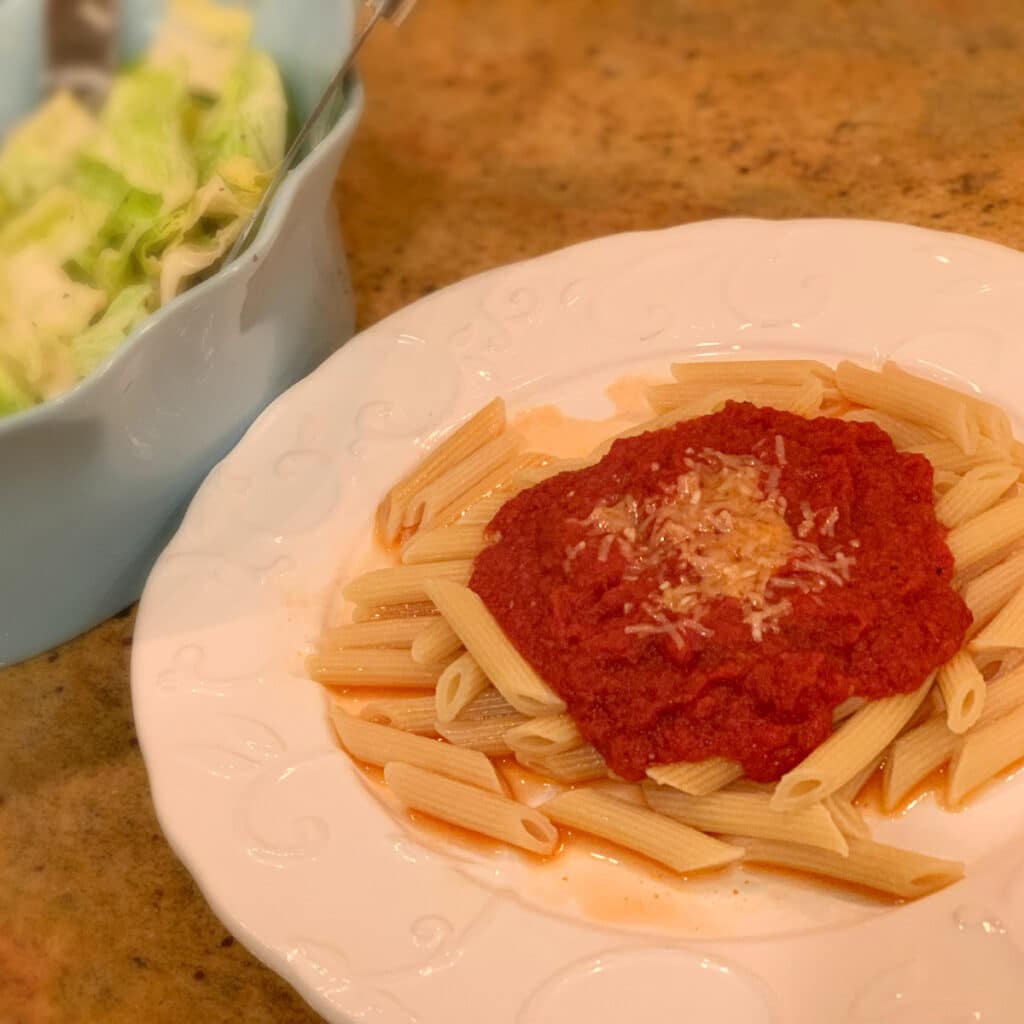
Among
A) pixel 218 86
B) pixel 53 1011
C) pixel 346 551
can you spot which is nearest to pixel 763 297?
pixel 346 551

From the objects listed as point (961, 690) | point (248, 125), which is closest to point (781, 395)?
point (961, 690)

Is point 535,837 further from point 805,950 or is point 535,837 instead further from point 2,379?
point 2,379

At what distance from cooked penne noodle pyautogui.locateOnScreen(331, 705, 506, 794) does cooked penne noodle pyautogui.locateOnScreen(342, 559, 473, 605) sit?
0.23 metres

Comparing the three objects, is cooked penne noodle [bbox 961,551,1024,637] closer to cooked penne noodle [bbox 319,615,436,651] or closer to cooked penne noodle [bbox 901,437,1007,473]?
cooked penne noodle [bbox 901,437,1007,473]

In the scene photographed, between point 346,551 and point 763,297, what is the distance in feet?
3.06

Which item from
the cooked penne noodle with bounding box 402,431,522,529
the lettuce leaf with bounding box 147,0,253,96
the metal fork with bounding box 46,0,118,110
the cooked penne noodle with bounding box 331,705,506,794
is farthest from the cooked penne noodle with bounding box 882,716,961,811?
the metal fork with bounding box 46,0,118,110

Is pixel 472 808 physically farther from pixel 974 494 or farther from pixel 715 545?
pixel 974 494

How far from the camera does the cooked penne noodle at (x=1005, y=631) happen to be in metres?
1.72

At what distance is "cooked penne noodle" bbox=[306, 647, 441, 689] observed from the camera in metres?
1.90

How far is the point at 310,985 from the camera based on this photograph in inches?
58.7

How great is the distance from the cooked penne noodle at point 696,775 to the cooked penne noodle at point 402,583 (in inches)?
19.4

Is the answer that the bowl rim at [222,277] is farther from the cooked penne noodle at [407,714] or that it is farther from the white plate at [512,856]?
the cooked penne noodle at [407,714]

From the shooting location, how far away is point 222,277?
1.89 meters

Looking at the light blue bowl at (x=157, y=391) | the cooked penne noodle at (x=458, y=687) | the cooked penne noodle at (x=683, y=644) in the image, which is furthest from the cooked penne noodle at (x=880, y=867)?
the light blue bowl at (x=157, y=391)
